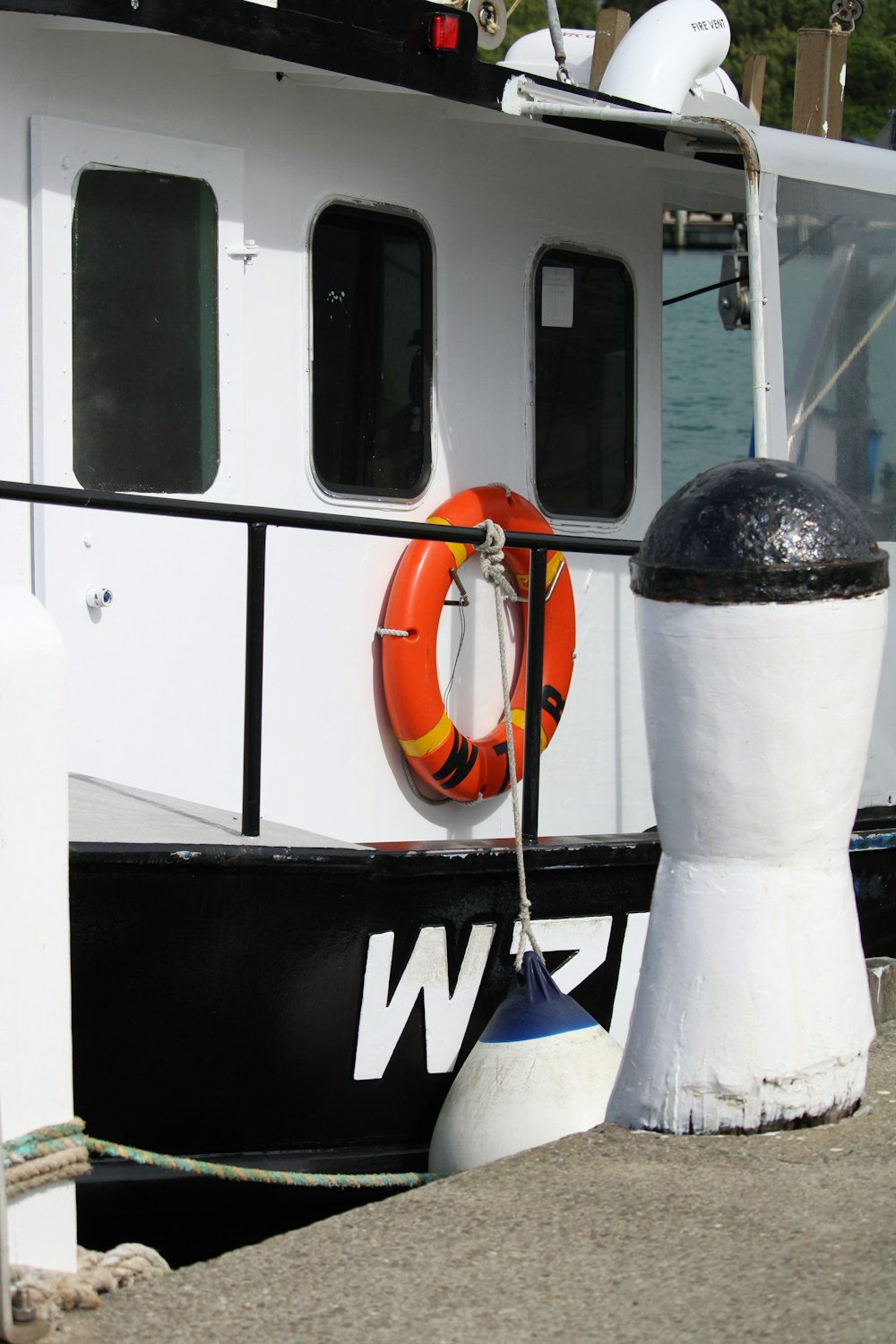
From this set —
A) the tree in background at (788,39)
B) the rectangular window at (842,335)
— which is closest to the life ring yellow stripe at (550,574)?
the rectangular window at (842,335)

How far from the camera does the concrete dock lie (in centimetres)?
231

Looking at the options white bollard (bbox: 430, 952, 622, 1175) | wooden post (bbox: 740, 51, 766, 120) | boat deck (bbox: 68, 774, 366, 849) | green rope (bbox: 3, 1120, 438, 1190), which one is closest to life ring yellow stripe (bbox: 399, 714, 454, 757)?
boat deck (bbox: 68, 774, 366, 849)

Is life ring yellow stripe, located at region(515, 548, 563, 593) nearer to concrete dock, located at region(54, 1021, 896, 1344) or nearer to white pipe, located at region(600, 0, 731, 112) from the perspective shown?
white pipe, located at region(600, 0, 731, 112)

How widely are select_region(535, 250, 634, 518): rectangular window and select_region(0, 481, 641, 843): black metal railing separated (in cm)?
Answer: 155

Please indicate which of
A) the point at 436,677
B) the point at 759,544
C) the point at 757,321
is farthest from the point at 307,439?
the point at 759,544

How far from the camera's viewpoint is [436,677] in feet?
16.3

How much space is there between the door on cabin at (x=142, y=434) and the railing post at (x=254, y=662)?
82 cm

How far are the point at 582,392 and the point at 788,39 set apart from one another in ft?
81.6

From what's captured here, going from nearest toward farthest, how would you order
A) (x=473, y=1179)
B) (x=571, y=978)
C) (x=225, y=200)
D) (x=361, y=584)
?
1. (x=473, y=1179)
2. (x=571, y=978)
3. (x=225, y=200)
4. (x=361, y=584)

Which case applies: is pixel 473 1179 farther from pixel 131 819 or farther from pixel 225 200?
pixel 225 200

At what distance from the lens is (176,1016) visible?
3.58 m

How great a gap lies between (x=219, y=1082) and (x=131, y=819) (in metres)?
0.63

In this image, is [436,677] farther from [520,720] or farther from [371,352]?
[371,352]

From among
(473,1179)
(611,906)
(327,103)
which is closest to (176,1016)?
(473,1179)
